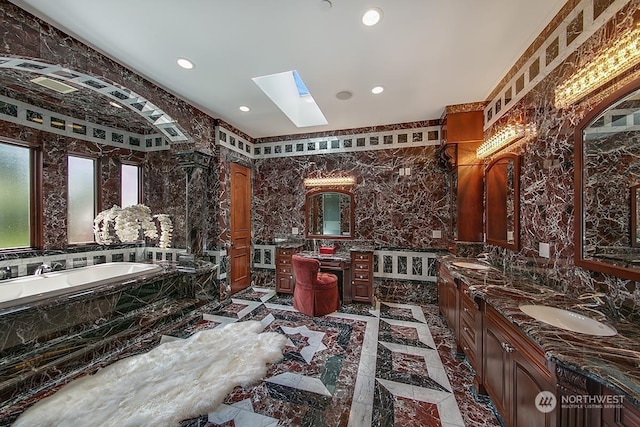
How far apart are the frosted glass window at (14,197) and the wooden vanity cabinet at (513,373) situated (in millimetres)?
5514

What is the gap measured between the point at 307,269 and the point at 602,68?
3286mm

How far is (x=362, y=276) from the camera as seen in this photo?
3809 millimetres

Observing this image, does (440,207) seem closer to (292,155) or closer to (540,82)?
(540,82)

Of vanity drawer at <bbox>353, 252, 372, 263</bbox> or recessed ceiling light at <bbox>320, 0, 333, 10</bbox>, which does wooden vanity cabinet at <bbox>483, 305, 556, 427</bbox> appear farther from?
recessed ceiling light at <bbox>320, 0, 333, 10</bbox>

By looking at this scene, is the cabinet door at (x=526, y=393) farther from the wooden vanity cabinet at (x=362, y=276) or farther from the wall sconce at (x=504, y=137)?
the wooden vanity cabinet at (x=362, y=276)

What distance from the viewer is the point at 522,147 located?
90.3 inches

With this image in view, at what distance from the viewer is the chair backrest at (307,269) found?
3.34 metres

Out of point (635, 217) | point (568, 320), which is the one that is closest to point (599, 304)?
point (568, 320)

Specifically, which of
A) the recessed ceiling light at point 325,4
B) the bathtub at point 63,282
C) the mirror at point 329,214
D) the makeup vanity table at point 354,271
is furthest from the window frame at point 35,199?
the recessed ceiling light at point 325,4

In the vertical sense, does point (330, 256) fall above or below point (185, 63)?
below

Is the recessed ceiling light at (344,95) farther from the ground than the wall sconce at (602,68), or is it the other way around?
the recessed ceiling light at (344,95)

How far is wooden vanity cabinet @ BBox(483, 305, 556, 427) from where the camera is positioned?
1141mm

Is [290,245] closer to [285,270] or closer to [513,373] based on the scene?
[285,270]

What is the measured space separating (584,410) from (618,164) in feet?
4.56
